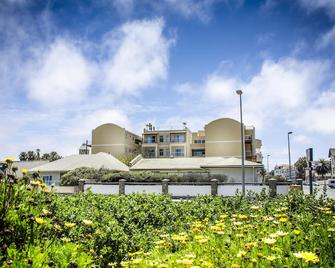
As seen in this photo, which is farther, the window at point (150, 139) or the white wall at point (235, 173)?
the window at point (150, 139)

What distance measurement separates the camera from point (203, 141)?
71.5 metres

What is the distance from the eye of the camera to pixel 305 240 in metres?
4.76

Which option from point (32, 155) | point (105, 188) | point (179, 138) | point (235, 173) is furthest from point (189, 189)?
point (32, 155)

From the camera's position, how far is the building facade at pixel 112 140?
68.2 meters

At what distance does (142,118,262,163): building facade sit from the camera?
209 ft

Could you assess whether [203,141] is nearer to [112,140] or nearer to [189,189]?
[112,140]

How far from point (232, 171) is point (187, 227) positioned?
3505 centimetres

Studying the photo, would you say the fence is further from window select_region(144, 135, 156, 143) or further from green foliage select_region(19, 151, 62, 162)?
green foliage select_region(19, 151, 62, 162)

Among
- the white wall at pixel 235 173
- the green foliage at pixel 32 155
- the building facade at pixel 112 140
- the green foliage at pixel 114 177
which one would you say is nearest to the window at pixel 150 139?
the building facade at pixel 112 140

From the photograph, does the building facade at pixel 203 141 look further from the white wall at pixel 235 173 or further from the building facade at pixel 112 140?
the white wall at pixel 235 173

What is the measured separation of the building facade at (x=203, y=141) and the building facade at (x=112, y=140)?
3773 mm

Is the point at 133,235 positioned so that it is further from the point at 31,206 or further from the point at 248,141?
the point at 248,141

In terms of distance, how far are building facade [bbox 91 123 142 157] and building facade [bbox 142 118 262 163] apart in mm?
3773

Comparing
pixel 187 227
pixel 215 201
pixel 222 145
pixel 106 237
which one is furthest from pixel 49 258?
pixel 222 145
